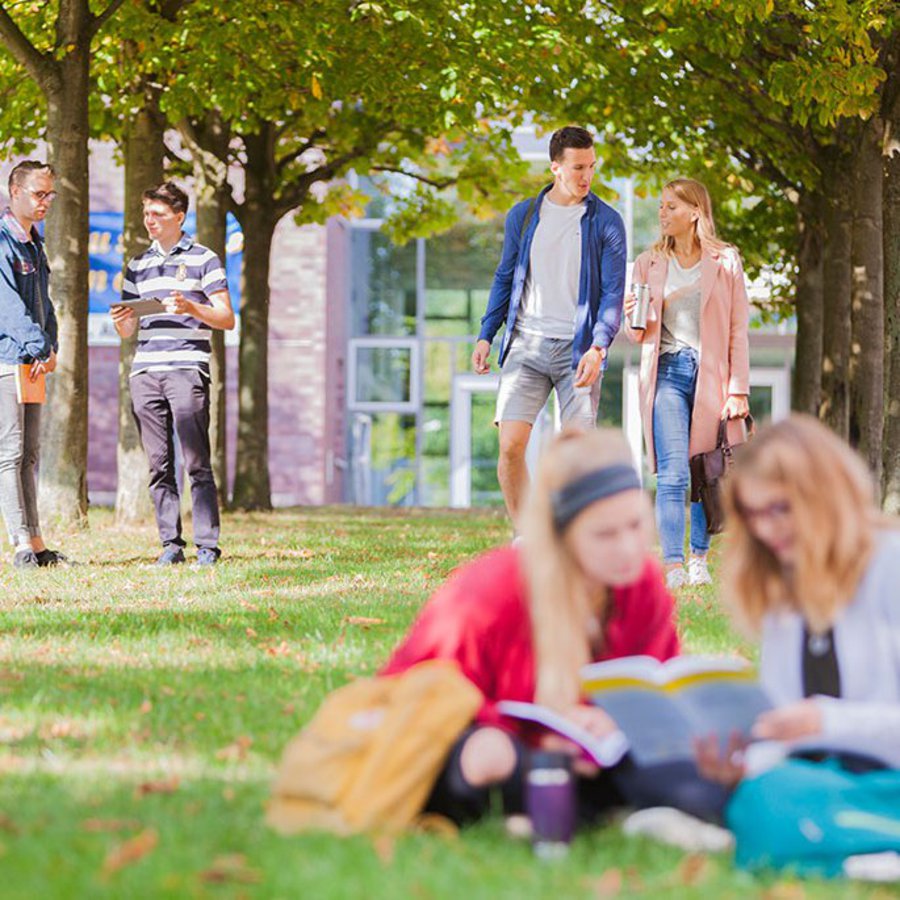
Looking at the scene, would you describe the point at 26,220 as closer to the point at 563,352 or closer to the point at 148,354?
the point at 148,354

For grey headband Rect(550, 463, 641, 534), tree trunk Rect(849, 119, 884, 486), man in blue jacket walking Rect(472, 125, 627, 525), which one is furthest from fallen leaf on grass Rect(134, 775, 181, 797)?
tree trunk Rect(849, 119, 884, 486)

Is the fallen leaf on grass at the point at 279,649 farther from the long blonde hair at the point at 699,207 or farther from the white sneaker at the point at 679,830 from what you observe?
the long blonde hair at the point at 699,207

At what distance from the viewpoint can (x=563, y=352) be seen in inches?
342

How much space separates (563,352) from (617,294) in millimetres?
415

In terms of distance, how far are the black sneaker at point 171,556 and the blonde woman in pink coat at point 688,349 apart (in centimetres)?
314

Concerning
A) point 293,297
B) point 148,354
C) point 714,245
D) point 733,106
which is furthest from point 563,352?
point 293,297

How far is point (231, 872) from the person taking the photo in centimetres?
333

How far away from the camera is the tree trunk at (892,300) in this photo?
13.7 m

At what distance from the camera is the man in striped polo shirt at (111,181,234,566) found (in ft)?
32.4

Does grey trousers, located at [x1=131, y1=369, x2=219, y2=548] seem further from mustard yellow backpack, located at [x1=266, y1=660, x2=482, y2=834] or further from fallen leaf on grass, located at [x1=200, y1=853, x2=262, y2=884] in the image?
fallen leaf on grass, located at [x1=200, y1=853, x2=262, y2=884]

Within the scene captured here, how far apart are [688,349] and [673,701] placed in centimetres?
510

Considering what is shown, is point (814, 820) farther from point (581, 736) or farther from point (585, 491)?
point (585, 491)

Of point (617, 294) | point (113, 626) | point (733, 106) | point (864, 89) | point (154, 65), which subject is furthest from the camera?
point (733, 106)

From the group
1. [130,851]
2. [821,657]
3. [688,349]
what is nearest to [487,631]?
[821,657]
